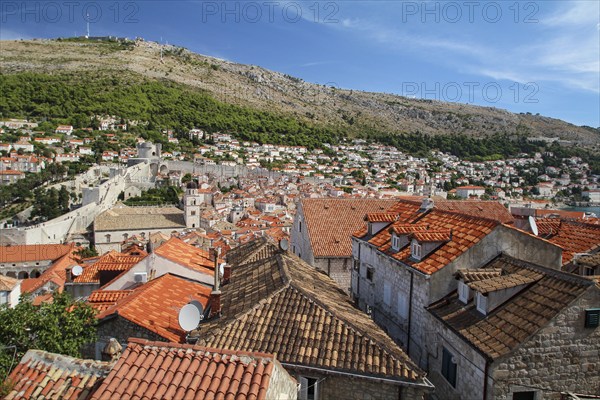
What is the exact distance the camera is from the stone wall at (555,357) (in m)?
8.20

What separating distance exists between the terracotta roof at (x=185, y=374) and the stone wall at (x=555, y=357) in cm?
561

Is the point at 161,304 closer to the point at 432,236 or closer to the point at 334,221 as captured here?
the point at 432,236

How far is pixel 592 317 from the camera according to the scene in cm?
830

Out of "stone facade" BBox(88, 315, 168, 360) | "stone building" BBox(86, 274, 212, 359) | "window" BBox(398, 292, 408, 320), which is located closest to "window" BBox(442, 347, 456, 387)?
"window" BBox(398, 292, 408, 320)

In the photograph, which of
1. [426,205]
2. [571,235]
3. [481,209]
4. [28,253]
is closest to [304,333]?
[426,205]

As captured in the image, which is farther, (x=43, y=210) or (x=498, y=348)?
(x=43, y=210)

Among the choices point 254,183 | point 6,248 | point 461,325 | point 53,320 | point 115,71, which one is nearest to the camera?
point 53,320

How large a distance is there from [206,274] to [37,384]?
9.50m

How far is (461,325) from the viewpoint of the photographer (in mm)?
9578

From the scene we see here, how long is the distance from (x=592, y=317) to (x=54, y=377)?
365 inches

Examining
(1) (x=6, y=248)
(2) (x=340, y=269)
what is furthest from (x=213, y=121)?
(2) (x=340, y=269)

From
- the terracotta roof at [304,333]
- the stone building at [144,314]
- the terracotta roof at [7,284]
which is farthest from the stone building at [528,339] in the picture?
the terracotta roof at [7,284]

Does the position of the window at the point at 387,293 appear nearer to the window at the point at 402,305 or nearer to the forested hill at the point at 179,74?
the window at the point at 402,305

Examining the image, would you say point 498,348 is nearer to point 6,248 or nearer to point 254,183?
point 6,248
